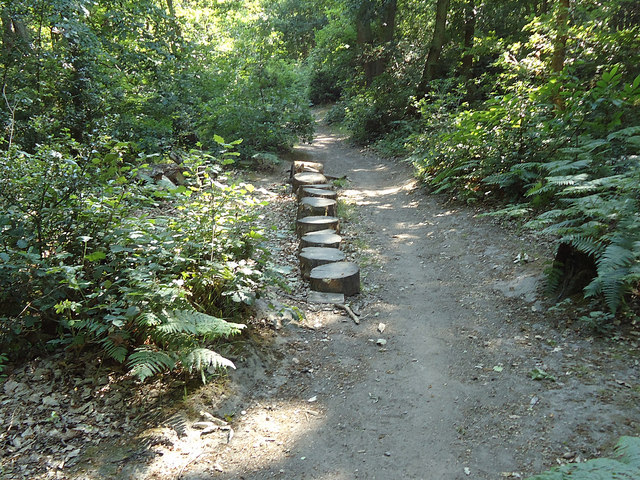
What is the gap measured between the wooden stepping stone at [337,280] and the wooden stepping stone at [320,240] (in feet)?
2.51

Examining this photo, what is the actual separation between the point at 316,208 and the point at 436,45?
9.50 meters

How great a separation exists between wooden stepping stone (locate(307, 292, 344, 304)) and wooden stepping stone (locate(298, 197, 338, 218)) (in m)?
2.45

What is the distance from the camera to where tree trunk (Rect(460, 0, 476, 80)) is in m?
14.4

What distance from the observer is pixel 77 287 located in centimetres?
315

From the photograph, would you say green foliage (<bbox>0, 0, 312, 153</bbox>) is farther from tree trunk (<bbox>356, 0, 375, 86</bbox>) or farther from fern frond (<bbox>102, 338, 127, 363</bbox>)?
tree trunk (<bbox>356, 0, 375, 86</bbox>)

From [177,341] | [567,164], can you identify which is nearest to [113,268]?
[177,341]

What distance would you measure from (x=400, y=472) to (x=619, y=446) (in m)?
1.35

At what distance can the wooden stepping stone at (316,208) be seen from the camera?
7.93 meters

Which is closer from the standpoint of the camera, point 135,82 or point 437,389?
point 437,389

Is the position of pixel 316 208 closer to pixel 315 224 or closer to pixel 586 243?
pixel 315 224

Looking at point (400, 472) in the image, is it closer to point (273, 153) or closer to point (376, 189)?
point (376, 189)

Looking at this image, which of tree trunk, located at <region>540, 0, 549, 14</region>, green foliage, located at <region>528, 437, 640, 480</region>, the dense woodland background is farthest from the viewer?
tree trunk, located at <region>540, 0, 549, 14</region>

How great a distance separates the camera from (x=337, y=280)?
578cm

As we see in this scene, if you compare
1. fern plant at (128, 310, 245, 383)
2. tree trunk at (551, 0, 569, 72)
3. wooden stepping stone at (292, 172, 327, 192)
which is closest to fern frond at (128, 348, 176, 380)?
fern plant at (128, 310, 245, 383)
